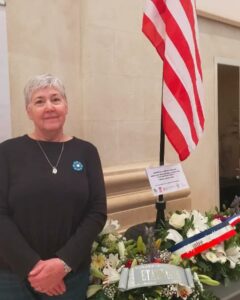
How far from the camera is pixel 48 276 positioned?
4.49ft

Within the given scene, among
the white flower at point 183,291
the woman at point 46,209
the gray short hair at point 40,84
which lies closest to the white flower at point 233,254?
the white flower at point 183,291

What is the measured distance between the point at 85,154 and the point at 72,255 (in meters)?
0.40

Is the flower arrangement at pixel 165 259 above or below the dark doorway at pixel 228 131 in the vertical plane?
below

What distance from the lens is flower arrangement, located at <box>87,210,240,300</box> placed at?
1548 millimetres

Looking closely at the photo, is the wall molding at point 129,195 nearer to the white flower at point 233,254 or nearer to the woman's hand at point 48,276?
the white flower at point 233,254

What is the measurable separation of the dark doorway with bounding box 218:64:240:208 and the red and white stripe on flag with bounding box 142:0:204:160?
1.54 metres

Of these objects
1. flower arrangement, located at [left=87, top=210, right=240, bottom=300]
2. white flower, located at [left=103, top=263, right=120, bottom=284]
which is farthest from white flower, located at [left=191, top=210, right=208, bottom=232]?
white flower, located at [left=103, top=263, right=120, bottom=284]

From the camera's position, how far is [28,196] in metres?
1.41

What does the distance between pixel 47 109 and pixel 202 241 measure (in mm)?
944

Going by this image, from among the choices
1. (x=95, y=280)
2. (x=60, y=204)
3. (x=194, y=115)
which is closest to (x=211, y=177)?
(x=194, y=115)

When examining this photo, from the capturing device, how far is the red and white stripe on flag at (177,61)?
1.98 m

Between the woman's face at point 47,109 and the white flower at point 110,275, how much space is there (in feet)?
2.08

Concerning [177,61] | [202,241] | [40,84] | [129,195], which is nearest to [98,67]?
[177,61]

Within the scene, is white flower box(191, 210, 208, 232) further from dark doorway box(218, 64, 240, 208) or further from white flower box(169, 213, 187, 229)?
dark doorway box(218, 64, 240, 208)
